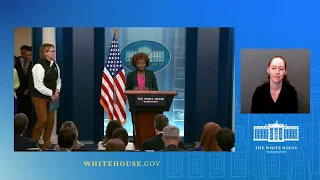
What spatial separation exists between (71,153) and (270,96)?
207 centimetres

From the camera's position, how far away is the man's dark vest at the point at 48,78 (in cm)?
533

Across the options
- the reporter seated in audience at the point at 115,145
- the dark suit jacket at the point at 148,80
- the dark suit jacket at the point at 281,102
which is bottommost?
the reporter seated in audience at the point at 115,145

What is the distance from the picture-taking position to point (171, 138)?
5293mm

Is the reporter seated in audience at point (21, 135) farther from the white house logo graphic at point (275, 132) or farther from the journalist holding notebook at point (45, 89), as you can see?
the white house logo graphic at point (275, 132)

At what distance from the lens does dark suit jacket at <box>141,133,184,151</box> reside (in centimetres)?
529

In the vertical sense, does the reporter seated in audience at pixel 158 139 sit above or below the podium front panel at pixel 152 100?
below

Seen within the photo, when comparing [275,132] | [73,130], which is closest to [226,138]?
[275,132]

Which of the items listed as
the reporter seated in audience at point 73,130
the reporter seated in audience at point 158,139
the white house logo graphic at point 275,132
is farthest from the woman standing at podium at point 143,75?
the white house logo graphic at point 275,132

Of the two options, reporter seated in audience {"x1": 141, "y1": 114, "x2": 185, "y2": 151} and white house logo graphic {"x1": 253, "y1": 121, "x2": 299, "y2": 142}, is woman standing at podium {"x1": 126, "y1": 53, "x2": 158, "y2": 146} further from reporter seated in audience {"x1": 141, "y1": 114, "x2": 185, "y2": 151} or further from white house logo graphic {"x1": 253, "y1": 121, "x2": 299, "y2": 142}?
white house logo graphic {"x1": 253, "y1": 121, "x2": 299, "y2": 142}

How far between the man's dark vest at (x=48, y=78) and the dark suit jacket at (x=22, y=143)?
1.47ft

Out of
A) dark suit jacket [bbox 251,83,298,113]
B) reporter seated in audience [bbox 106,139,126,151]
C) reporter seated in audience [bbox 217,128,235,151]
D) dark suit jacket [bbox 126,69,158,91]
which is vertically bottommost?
reporter seated in audience [bbox 106,139,126,151]

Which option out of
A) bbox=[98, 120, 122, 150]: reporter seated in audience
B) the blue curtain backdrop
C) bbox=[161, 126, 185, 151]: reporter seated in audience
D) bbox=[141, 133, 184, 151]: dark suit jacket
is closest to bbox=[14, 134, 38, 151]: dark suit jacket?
bbox=[98, 120, 122, 150]: reporter seated in audience

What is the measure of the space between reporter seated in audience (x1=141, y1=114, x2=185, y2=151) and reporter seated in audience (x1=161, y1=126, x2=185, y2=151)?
0.03 meters

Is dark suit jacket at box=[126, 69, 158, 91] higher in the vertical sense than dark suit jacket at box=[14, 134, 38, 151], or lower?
higher
